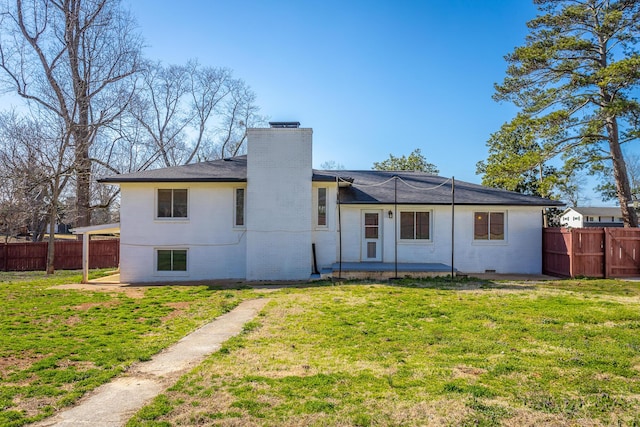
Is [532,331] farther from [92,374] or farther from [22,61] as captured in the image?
[22,61]

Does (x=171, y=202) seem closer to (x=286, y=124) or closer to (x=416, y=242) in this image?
(x=286, y=124)

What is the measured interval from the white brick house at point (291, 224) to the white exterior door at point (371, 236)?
4cm

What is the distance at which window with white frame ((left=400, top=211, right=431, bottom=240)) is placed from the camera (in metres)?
15.4

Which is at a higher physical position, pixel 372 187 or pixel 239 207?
pixel 372 187

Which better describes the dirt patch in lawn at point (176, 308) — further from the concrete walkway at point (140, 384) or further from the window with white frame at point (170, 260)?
the window with white frame at point (170, 260)

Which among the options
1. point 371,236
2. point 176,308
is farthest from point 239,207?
point 176,308

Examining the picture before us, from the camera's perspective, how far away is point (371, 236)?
15.4 meters

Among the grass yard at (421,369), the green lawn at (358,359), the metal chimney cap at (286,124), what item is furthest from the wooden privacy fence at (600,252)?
the metal chimney cap at (286,124)

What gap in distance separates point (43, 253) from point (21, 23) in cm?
1240

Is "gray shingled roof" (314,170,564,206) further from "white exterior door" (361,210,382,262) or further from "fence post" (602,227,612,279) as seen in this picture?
"fence post" (602,227,612,279)

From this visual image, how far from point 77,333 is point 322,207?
936cm

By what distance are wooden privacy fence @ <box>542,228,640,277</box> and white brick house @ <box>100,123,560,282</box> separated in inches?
53.5

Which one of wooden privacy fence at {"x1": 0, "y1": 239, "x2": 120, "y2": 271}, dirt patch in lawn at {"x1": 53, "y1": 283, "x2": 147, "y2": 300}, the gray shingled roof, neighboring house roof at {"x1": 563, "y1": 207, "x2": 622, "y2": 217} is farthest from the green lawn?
neighboring house roof at {"x1": 563, "y1": 207, "x2": 622, "y2": 217}

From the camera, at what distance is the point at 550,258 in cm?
1525
